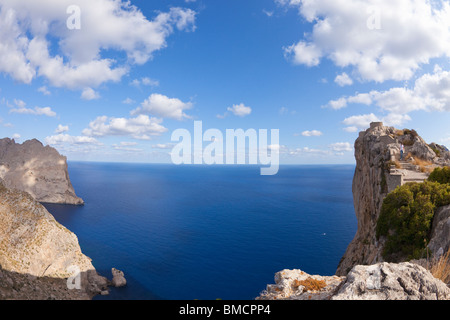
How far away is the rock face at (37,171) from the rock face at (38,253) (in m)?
86.6

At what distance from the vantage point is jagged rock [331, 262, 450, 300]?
6.45 meters

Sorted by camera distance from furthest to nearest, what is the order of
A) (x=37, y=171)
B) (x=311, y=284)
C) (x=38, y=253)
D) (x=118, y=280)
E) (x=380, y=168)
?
(x=37, y=171) < (x=118, y=280) < (x=38, y=253) < (x=380, y=168) < (x=311, y=284)

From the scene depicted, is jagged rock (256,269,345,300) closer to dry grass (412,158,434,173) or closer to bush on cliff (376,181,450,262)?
bush on cliff (376,181,450,262)

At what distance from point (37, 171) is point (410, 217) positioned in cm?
14825

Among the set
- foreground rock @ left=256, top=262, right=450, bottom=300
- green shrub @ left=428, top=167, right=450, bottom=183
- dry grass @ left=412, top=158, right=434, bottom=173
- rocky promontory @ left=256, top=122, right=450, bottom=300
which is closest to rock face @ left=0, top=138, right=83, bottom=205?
rocky promontory @ left=256, top=122, right=450, bottom=300

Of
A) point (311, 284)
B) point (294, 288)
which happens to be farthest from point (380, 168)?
point (294, 288)

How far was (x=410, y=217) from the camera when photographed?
1650cm

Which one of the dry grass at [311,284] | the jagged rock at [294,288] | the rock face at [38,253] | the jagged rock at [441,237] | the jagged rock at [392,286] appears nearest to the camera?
the jagged rock at [392,286]

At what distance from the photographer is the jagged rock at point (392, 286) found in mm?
6445

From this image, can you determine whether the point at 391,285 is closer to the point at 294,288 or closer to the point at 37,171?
the point at 294,288

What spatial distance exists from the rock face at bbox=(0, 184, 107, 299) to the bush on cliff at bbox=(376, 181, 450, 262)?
40952mm

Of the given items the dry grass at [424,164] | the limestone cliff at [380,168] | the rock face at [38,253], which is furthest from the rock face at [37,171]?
the dry grass at [424,164]

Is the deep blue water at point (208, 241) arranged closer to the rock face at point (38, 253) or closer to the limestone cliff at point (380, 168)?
the rock face at point (38, 253)
